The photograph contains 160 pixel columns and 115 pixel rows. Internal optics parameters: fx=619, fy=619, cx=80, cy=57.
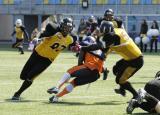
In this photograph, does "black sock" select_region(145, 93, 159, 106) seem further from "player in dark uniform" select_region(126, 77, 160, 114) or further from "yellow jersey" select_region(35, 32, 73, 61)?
"yellow jersey" select_region(35, 32, 73, 61)

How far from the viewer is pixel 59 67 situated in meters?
23.9

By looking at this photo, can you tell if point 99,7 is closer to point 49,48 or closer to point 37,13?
point 37,13

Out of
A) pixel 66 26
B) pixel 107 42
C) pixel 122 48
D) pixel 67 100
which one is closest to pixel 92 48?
pixel 107 42

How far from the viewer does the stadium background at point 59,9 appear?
1943 inches

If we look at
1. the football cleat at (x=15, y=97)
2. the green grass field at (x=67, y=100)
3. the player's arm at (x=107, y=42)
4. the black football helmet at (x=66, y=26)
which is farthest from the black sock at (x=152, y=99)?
the football cleat at (x=15, y=97)

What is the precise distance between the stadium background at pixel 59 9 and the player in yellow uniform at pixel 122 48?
3131 centimetres

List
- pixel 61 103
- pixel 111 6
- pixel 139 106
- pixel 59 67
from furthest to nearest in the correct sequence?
pixel 111 6 → pixel 59 67 → pixel 61 103 → pixel 139 106

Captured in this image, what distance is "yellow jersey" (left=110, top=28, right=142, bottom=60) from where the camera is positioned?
12.4 metres

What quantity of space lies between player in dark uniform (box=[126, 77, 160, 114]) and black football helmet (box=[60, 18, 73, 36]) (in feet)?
8.99

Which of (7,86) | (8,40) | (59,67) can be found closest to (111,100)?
(7,86)

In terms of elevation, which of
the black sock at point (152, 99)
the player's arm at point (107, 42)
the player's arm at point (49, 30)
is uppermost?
the player's arm at point (49, 30)

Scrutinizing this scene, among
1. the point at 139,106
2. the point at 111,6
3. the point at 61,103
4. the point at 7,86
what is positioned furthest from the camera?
the point at 111,6

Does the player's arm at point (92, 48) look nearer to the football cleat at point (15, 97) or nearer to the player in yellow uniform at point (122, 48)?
the player in yellow uniform at point (122, 48)

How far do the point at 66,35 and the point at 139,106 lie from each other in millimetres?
3137
